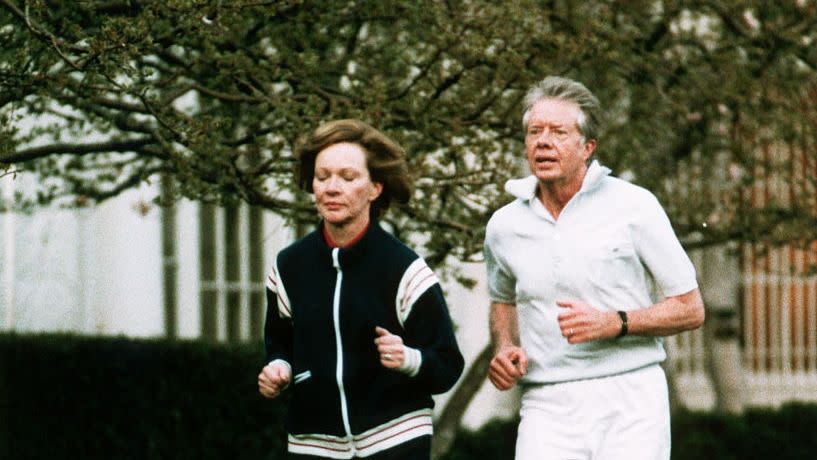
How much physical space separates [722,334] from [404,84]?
5794mm

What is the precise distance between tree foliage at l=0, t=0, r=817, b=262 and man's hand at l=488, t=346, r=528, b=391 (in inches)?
54.0

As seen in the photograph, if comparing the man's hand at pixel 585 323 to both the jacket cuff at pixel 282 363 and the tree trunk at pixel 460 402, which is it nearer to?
the jacket cuff at pixel 282 363

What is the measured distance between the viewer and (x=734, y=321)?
1263cm

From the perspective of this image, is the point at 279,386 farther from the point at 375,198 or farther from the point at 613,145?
the point at 613,145

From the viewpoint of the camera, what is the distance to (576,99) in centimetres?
523

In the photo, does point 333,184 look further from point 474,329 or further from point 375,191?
point 474,329

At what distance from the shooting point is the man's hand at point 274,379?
5.00 metres

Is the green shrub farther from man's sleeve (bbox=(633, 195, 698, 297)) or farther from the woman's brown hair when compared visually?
man's sleeve (bbox=(633, 195, 698, 297))

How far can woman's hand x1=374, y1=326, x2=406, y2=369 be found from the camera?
15.8ft

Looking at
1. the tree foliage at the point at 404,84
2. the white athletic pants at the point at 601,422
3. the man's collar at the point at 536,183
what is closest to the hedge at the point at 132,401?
the tree foliage at the point at 404,84

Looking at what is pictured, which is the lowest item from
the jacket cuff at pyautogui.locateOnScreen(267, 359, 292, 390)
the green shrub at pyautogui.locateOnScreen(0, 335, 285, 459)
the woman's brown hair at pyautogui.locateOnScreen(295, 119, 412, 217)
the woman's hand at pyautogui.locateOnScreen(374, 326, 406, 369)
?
the green shrub at pyautogui.locateOnScreen(0, 335, 285, 459)

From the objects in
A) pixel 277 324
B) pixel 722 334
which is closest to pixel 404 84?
pixel 277 324

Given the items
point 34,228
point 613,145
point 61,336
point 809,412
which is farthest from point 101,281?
point 809,412

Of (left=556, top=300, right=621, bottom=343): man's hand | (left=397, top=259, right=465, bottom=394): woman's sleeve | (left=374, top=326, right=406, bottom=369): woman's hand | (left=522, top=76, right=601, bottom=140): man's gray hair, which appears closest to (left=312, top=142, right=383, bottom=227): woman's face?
(left=397, top=259, right=465, bottom=394): woman's sleeve
